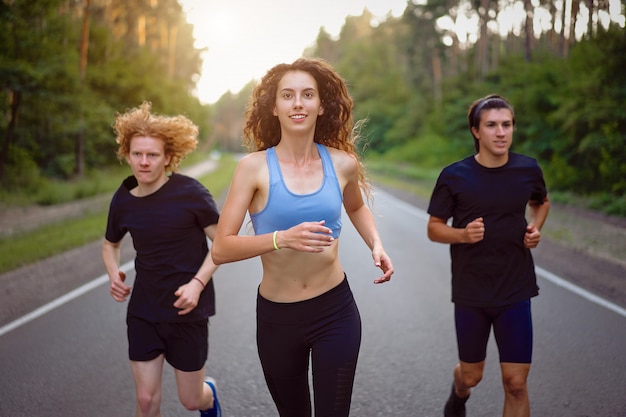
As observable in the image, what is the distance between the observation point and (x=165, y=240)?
3.32m

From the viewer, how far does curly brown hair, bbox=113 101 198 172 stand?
11.0 ft

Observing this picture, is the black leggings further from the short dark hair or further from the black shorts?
the short dark hair

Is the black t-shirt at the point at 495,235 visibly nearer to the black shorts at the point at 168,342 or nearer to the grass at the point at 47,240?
the black shorts at the point at 168,342

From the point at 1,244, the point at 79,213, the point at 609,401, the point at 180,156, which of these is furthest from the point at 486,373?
the point at 79,213

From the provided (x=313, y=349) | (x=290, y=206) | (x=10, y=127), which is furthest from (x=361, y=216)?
(x=10, y=127)

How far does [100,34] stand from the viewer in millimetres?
35188

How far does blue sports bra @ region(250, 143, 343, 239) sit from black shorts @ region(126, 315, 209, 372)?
90cm

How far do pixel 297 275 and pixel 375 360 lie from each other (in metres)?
2.59

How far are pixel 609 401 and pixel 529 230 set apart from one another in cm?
150

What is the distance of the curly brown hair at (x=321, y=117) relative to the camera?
9.34 feet

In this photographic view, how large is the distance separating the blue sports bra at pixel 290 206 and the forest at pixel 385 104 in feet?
1.99

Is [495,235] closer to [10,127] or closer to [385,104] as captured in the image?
[10,127]

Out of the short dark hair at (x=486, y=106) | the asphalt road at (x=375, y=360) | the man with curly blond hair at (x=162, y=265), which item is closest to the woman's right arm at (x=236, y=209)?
the man with curly blond hair at (x=162, y=265)

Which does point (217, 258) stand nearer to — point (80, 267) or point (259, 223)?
point (259, 223)
